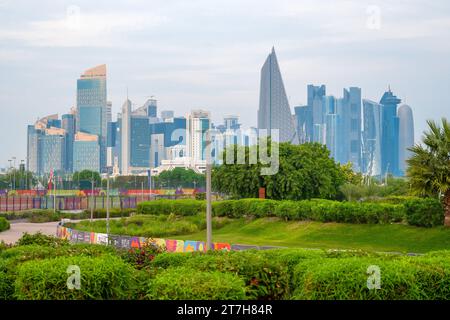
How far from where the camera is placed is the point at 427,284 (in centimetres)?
973

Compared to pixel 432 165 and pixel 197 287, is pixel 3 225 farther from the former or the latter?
pixel 197 287

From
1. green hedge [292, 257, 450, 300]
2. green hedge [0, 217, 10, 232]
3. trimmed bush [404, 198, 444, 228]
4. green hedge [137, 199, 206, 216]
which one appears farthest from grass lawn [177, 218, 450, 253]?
green hedge [292, 257, 450, 300]

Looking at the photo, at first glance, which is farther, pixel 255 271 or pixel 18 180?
→ pixel 18 180

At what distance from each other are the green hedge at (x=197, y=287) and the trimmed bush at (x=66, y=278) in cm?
52

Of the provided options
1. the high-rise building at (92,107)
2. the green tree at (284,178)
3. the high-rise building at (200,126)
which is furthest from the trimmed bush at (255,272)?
the high-rise building at (92,107)

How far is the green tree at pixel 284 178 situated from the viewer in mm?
57188

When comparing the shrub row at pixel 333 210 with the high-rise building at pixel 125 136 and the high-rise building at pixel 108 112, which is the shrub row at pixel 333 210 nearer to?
the high-rise building at pixel 125 136

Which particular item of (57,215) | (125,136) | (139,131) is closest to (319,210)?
(57,215)

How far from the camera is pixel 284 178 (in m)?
57.3

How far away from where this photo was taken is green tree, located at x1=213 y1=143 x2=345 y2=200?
188ft

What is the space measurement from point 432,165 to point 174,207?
29.1 m
